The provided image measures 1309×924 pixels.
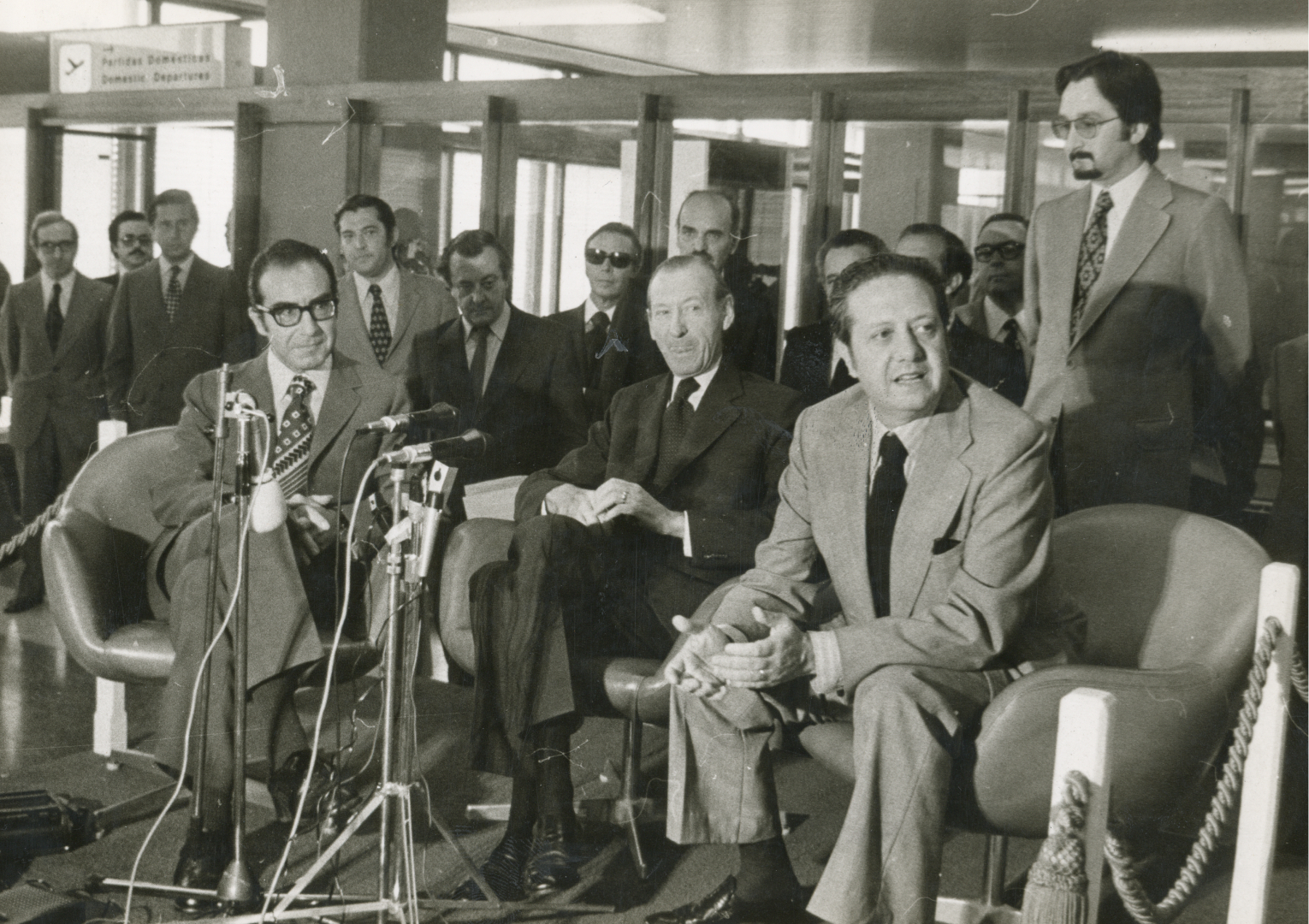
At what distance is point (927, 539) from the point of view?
7.60ft

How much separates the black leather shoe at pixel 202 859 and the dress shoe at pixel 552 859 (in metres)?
0.64

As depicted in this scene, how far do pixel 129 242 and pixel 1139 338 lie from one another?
2.72 meters

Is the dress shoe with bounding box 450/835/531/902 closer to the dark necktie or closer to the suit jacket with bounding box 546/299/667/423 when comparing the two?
the dark necktie

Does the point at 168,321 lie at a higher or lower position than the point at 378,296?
lower

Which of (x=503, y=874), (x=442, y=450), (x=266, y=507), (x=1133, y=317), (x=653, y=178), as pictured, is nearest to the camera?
(x=442, y=450)

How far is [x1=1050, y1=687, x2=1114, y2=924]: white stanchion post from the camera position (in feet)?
5.78

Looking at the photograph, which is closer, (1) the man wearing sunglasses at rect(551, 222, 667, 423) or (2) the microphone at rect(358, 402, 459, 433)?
(2) the microphone at rect(358, 402, 459, 433)

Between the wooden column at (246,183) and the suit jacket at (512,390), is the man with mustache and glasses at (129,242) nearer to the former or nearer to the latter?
the wooden column at (246,183)

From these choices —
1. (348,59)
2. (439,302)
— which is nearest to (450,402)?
(439,302)

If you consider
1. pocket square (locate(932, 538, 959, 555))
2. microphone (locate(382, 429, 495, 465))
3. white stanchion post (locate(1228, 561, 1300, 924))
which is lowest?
white stanchion post (locate(1228, 561, 1300, 924))

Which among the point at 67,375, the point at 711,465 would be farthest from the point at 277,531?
the point at 67,375

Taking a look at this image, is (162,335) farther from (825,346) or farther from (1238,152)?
(1238,152)

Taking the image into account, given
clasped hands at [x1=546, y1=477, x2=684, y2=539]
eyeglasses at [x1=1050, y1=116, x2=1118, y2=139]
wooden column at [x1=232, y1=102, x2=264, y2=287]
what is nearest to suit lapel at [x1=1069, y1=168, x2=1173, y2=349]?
eyeglasses at [x1=1050, y1=116, x2=1118, y2=139]

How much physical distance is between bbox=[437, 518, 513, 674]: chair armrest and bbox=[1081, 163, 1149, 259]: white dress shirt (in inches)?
63.4
